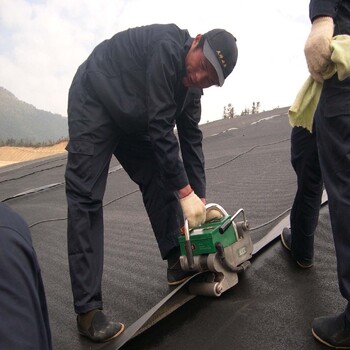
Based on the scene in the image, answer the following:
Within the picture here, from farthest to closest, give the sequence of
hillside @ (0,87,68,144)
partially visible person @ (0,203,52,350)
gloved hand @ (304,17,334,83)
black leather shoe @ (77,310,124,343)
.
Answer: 1. hillside @ (0,87,68,144)
2. black leather shoe @ (77,310,124,343)
3. gloved hand @ (304,17,334,83)
4. partially visible person @ (0,203,52,350)

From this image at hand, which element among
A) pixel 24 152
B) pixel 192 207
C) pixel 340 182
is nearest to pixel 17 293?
pixel 340 182

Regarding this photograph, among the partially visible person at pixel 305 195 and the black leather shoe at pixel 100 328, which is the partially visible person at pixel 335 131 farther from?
the black leather shoe at pixel 100 328

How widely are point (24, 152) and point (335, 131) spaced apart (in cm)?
1752

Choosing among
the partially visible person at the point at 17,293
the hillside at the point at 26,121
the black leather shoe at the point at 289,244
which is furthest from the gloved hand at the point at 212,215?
the hillside at the point at 26,121

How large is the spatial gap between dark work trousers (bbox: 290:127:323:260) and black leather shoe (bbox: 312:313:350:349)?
393mm

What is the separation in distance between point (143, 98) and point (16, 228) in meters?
1.00

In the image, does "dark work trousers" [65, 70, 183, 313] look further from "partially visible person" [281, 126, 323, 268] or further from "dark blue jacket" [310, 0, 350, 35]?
"dark blue jacket" [310, 0, 350, 35]

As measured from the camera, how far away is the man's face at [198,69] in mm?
1423

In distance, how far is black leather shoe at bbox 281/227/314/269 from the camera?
4.98 feet

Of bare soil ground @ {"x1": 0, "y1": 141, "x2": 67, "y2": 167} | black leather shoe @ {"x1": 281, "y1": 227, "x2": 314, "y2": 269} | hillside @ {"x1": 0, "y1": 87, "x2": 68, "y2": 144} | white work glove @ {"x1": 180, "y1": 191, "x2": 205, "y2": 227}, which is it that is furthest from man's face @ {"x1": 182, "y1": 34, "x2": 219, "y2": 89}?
hillside @ {"x1": 0, "y1": 87, "x2": 68, "y2": 144}

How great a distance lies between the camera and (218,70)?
142cm

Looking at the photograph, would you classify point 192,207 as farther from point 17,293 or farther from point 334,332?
point 17,293

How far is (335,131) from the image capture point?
3.43ft

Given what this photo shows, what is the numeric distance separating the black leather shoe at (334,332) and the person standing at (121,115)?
1.74ft
